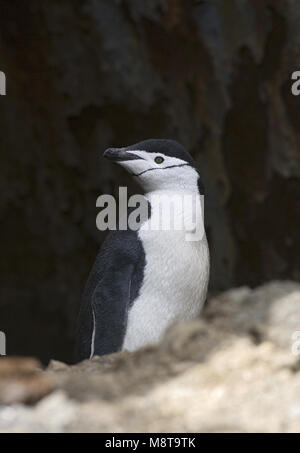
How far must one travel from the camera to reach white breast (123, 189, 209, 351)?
2.07 m

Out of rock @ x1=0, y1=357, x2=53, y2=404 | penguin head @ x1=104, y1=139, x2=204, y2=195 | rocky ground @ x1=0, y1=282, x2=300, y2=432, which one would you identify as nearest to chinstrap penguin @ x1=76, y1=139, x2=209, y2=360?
penguin head @ x1=104, y1=139, x2=204, y2=195

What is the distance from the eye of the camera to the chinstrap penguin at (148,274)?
2.07m

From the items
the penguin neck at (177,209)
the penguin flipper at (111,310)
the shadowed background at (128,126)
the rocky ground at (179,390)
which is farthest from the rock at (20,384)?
the shadowed background at (128,126)

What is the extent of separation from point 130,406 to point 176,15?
7.21 feet

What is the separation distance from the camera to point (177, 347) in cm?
142

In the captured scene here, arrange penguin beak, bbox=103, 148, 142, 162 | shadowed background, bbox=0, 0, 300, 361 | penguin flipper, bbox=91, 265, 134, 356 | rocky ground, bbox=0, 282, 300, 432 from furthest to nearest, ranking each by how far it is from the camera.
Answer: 1. shadowed background, bbox=0, 0, 300, 361
2. penguin beak, bbox=103, 148, 142, 162
3. penguin flipper, bbox=91, 265, 134, 356
4. rocky ground, bbox=0, 282, 300, 432

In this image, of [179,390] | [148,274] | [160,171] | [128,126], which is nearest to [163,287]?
[148,274]

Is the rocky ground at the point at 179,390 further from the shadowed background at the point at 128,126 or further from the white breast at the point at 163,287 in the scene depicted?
the shadowed background at the point at 128,126

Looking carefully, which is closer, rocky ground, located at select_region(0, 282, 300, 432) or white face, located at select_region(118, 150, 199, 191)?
rocky ground, located at select_region(0, 282, 300, 432)

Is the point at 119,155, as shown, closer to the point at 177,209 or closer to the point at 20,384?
the point at 177,209

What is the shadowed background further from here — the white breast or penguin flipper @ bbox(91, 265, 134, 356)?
penguin flipper @ bbox(91, 265, 134, 356)

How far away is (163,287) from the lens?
208 cm

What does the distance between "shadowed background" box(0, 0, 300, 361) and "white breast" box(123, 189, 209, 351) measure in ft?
3.24

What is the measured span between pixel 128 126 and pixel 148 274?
1629 millimetres
